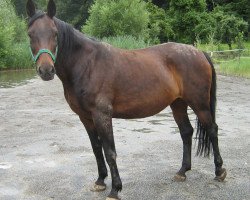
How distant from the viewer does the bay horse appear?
151 inches

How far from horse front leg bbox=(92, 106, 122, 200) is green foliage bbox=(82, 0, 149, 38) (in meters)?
25.2

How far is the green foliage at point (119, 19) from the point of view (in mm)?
29141

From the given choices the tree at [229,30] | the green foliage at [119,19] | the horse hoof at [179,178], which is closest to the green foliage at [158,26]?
the green foliage at [119,19]

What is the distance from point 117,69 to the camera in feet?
14.3

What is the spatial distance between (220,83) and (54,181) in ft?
37.1

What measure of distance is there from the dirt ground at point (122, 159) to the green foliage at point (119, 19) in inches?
791

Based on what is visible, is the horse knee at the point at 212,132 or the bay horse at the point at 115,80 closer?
the bay horse at the point at 115,80

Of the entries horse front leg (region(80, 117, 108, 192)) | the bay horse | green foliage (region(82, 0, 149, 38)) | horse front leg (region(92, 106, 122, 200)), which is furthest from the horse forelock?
green foliage (region(82, 0, 149, 38))

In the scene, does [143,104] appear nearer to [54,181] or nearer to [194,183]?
[194,183]

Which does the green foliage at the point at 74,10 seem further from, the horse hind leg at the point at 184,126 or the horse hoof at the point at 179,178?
the horse hoof at the point at 179,178

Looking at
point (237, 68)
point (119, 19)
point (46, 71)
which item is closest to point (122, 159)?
point (46, 71)

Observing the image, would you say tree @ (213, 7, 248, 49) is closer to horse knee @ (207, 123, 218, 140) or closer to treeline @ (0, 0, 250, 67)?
treeline @ (0, 0, 250, 67)

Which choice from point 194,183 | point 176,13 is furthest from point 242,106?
point 176,13

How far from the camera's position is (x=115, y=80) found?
429 cm
